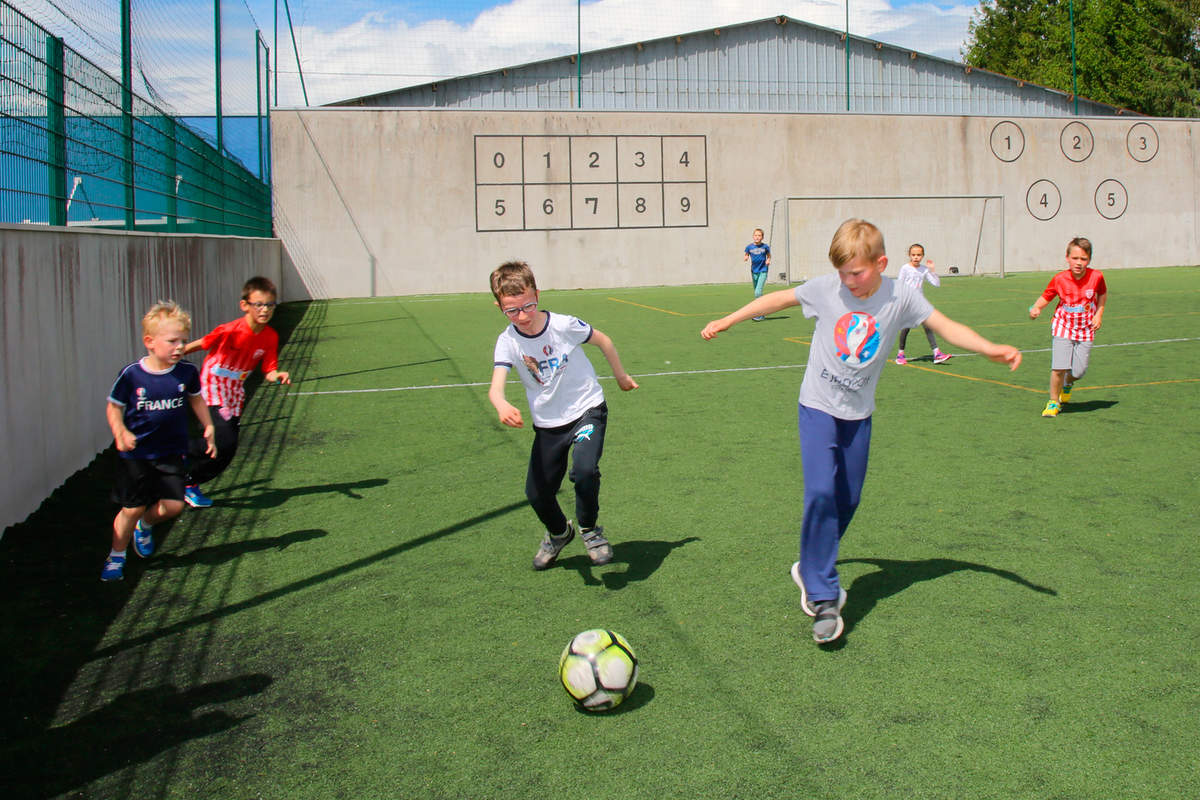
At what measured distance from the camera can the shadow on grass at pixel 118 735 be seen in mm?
3133

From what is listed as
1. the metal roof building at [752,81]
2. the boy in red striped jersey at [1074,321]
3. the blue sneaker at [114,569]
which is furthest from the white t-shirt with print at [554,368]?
the metal roof building at [752,81]

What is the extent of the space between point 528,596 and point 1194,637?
268 cm

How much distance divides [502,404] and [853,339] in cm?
150

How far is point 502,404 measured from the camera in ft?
14.7

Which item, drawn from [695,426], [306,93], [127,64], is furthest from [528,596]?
[306,93]

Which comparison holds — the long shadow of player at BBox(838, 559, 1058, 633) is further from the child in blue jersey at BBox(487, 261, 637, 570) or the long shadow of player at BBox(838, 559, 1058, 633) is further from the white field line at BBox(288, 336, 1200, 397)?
the white field line at BBox(288, 336, 1200, 397)

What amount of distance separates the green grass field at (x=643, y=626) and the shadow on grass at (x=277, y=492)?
5cm

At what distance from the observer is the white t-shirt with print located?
4789 mm

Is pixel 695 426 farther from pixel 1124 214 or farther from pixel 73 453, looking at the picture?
pixel 1124 214

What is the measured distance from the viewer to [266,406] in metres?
10.4

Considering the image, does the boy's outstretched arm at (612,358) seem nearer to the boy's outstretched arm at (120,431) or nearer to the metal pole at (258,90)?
the boy's outstretched arm at (120,431)

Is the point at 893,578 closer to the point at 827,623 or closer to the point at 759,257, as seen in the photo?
the point at 827,623

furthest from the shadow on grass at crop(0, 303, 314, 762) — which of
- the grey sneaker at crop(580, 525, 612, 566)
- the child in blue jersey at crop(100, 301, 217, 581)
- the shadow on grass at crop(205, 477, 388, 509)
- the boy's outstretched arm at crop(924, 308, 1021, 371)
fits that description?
the boy's outstretched arm at crop(924, 308, 1021, 371)

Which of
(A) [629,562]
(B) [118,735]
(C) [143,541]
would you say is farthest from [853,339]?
(C) [143,541]
